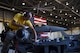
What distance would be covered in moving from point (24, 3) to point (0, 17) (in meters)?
2.35

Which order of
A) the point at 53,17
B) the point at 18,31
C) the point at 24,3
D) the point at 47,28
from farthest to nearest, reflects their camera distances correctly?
the point at 53,17, the point at 24,3, the point at 47,28, the point at 18,31

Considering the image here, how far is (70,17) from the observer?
25375 mm

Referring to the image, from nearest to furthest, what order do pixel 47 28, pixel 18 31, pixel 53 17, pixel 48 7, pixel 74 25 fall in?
1. pixel 18 31
2. pixel 47 28
3. pixel 48 7
4. pixel 53 17
5. pixel 74 25

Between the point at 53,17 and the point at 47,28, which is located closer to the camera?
the point at 47,28

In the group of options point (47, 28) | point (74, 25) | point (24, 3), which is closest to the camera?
point (47, 28)

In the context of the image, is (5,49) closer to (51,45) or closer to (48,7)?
(51,45)

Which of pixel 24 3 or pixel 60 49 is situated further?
pixel 24 3

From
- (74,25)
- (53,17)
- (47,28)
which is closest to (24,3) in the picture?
(53,17)

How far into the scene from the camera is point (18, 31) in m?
3.78

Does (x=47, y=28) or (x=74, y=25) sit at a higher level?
(x=47, y=28)

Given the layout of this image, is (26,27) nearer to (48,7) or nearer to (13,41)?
(13,41)

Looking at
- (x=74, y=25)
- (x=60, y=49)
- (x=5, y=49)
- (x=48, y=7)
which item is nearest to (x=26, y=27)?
(x=5, y=49)

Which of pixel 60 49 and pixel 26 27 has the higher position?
pixel 26 27

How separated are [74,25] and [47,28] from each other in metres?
24.0
